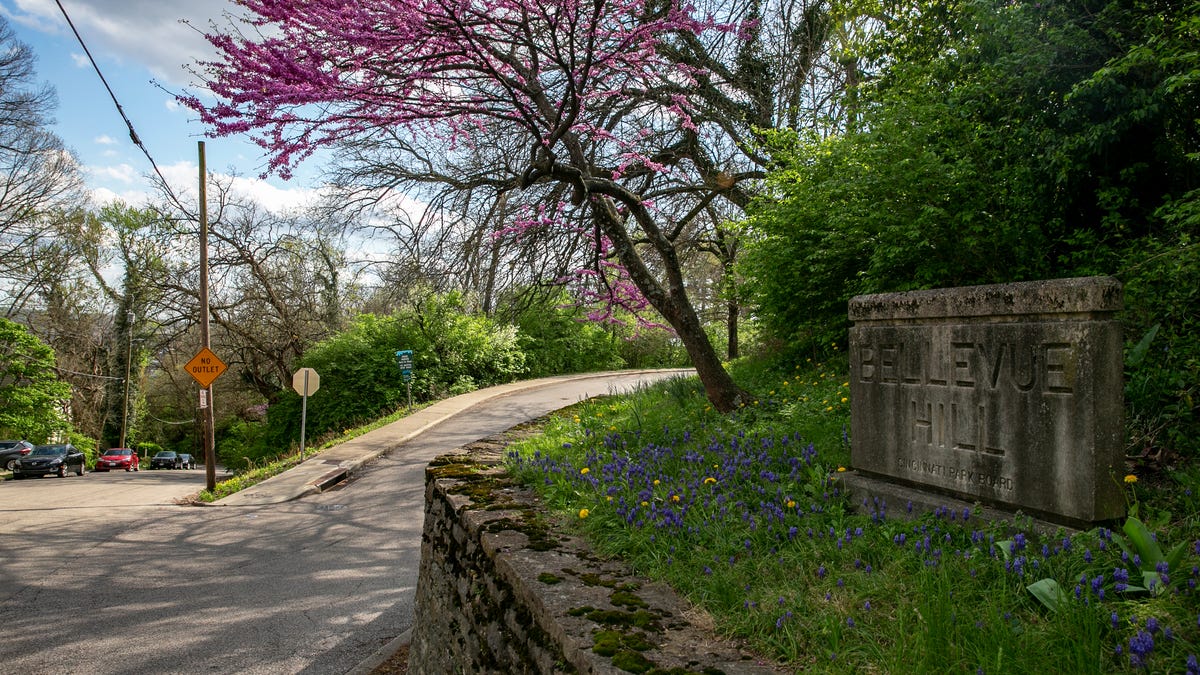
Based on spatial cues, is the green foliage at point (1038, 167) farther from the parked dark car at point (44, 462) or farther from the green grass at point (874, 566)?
the parked dark car at point (44, 462)

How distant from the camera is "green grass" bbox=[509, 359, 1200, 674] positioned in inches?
80.0

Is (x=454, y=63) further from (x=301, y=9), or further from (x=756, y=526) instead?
(x=756, y=526)

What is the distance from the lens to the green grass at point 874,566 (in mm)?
2033

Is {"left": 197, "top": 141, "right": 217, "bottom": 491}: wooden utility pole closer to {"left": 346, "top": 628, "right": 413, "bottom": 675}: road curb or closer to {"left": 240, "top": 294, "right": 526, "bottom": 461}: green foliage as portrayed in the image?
{"left": 240, "top": 294, "right": 526, "bottom": 461}: green foliage

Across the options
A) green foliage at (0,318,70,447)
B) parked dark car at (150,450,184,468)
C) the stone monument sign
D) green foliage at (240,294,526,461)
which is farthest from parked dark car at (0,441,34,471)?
the stone monument sign

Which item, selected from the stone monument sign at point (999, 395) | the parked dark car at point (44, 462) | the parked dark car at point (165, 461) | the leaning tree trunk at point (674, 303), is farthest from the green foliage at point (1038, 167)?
the parked dark car at point (165, 461)

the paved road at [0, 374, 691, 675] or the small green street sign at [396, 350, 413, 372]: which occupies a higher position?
the small green street sign at [396, 350, 413, 372]

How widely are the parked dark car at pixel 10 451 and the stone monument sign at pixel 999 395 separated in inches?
1259

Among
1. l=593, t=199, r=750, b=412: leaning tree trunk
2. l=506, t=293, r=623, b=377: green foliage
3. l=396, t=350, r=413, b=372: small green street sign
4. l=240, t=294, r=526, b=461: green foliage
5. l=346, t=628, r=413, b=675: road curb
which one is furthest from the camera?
l=506, t=293, r=623, b=377: green foliage

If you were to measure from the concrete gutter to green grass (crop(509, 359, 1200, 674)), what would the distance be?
8.74 m

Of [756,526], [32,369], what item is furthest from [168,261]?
[756,526]

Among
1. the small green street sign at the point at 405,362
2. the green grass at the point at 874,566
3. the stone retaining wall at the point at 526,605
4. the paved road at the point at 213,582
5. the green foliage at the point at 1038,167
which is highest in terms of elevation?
the green foliage at the point at 1038,167

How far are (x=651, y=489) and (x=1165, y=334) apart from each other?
345 centimetres

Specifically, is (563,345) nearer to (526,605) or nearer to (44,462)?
(44,462)
